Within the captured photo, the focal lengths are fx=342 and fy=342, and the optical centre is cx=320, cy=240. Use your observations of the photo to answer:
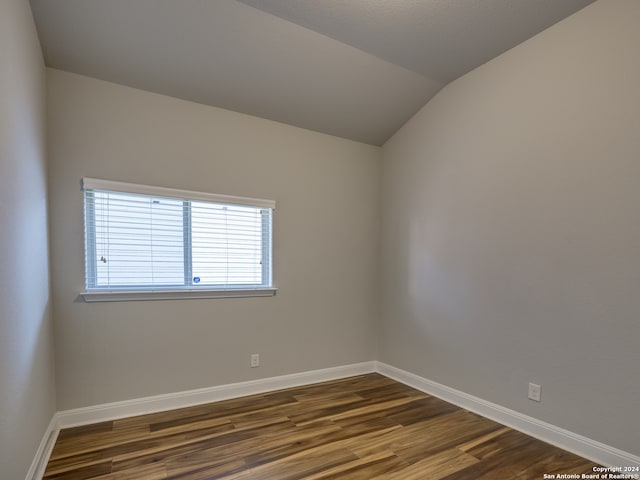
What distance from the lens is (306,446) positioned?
2.23 meters

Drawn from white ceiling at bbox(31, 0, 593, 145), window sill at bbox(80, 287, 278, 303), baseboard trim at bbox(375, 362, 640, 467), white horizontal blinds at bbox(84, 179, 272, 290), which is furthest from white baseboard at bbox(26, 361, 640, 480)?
white ceiling at bbox(31, 0, 593, 145)

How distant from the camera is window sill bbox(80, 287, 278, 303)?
2469 mm

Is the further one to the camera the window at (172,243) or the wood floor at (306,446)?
the window at (172,243)

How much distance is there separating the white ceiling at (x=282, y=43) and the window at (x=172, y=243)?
84 centimetres

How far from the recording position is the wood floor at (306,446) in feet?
6.41

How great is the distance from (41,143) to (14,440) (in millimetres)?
1679

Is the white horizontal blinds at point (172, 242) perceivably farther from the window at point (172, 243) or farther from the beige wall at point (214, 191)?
the beige wall at point (214, 191)

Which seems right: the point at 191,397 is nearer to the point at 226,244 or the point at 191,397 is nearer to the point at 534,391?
the point at 226,244

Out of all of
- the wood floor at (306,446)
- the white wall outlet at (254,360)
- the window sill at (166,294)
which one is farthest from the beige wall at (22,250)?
the white wall outlet at (254,360)

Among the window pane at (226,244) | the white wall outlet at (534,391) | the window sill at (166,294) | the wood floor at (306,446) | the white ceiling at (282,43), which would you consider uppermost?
the white ceiling at (282,43)

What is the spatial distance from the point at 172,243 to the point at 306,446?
5.88 ft

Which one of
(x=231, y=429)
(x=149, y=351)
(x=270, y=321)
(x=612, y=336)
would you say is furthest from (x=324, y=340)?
(x=612, y=336)

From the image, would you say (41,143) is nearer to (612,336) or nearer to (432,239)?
(432,239)

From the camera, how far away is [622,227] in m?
2.02
